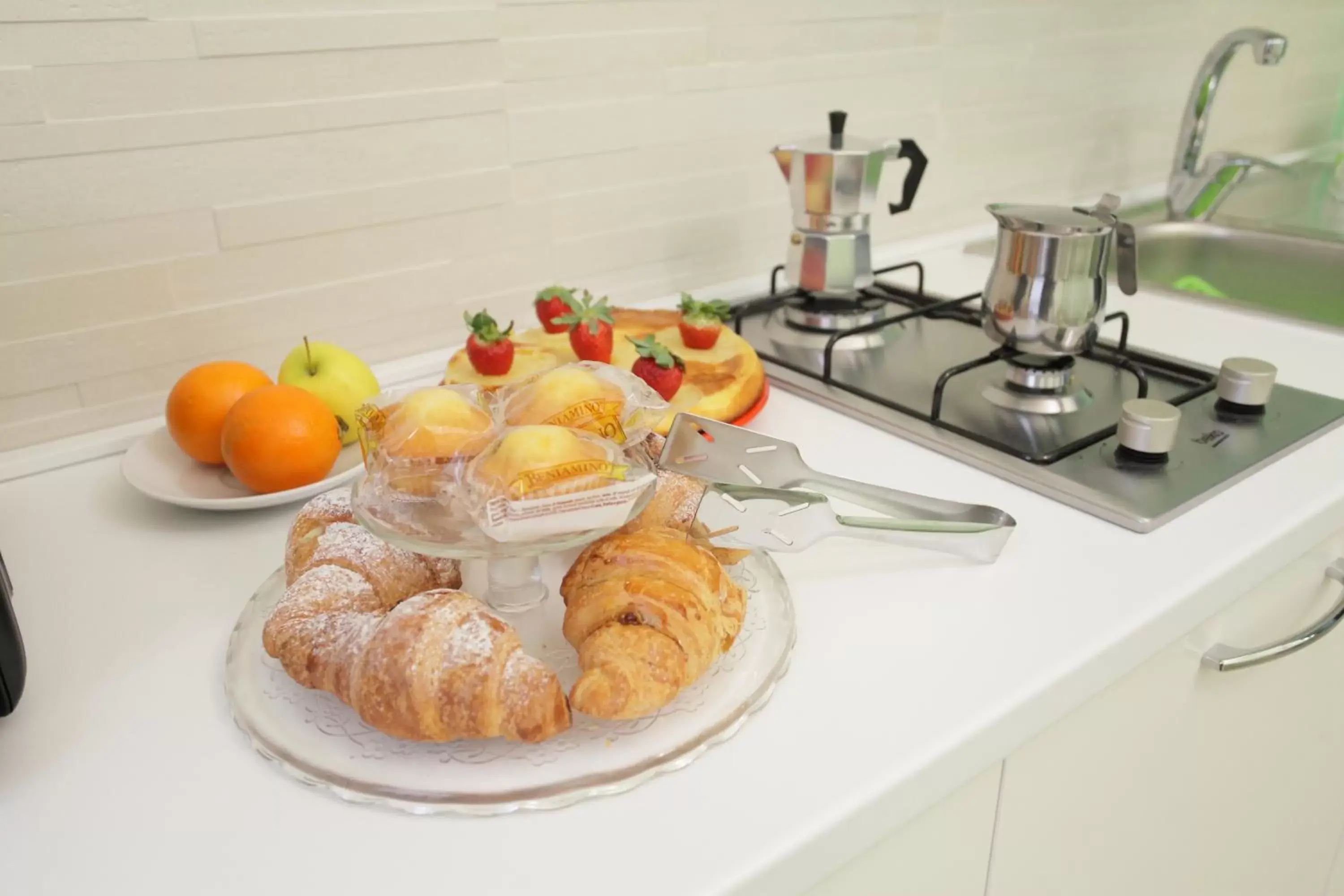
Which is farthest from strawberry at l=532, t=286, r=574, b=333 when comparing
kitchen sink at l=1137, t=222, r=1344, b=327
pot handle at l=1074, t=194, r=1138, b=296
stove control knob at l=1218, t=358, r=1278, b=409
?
kitchen sink at l=1137, t=222, r=1344, b=327

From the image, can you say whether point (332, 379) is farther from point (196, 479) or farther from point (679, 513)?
point (679, 513)

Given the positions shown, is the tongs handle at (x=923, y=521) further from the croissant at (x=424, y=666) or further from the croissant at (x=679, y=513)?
the croissant at (x=424, y=666)

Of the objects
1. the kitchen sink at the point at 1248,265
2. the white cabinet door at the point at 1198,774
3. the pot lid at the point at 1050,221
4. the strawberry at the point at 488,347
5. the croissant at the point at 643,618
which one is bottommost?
the white cabinet door at the point at 1198,774

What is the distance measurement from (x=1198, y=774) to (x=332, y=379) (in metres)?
0.76

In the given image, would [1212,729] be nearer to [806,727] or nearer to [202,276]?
[806,727]

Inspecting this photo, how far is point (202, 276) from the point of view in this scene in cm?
91

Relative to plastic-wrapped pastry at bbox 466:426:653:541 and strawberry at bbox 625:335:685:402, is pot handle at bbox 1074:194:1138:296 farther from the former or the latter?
plastic-wrapped pastry at bbox 466:426:653:541

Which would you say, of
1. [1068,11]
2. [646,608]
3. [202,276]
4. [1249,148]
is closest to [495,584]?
[646,608]

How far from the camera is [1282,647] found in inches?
30.8

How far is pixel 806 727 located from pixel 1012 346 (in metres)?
0.53

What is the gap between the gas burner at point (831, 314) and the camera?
1.14m

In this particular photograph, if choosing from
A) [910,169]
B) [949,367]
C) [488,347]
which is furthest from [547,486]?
[910,169]

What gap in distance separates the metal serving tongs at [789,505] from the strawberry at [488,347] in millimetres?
226

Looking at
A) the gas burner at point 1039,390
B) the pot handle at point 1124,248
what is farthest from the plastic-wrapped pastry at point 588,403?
the pot handle at point 1124,248
